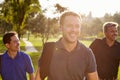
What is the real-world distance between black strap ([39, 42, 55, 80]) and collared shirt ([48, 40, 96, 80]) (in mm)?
52

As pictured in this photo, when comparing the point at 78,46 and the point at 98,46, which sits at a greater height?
the point at 78,46

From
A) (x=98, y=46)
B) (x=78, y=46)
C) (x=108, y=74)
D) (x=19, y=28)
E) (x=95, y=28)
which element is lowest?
(x=95, y=28)

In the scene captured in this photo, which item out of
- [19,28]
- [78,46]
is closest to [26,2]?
[19,28]

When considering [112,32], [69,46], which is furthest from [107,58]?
[69,46]

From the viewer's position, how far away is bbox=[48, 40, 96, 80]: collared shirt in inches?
181

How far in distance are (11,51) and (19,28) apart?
2731 centimetres

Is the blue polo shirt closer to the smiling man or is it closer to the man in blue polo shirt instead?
the man in blue polo shirt

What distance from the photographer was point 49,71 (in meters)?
4.67

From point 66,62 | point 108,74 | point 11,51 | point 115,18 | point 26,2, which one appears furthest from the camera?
point 115,18

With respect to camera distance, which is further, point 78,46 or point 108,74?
point 108,74

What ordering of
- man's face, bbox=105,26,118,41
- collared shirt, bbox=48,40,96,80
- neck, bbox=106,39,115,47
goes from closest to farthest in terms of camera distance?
collared shirt, bbox=48,40,96,80 < man's face, bbox=105,26,118,41 < neck, bbox=106,39,115,47

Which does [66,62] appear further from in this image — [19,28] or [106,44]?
[19,28]

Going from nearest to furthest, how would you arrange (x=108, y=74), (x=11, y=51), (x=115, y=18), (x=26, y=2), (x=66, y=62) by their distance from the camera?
(x=66, y=62) < (x=11, y=51) < (x=108, y=74) < (x=26, y=2) < (x=115, y=18)

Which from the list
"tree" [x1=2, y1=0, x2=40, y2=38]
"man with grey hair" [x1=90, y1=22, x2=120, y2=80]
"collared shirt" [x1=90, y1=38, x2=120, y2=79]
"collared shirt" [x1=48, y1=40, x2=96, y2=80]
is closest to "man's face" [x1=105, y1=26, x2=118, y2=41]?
"man with grey hair" [x1=90, y1=22, x2=120, y2=80]
